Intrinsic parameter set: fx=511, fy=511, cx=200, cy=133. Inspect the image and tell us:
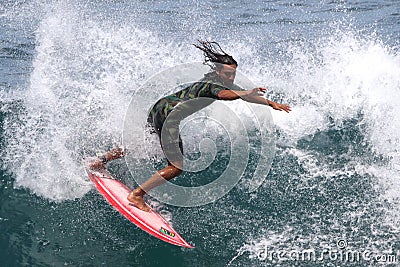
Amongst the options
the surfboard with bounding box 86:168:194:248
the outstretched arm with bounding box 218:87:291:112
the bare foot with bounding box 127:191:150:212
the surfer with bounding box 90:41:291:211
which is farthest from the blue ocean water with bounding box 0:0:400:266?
the outstretched arm with bounding box 218:87:291:112

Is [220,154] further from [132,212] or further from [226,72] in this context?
[226,72]

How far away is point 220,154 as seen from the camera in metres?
8.70

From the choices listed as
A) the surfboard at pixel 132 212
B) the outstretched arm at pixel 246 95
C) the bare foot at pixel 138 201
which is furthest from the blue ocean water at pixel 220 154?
the outstretched arm at pixel 246 95

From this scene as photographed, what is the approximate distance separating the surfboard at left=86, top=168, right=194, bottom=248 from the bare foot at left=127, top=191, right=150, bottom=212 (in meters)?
0.05

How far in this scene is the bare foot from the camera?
6.93m

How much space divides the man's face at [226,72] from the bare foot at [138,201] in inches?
79.1

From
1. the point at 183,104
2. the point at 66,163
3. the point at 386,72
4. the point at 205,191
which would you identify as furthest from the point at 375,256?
the point at 386,72

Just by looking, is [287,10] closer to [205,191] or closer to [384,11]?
[384,11]

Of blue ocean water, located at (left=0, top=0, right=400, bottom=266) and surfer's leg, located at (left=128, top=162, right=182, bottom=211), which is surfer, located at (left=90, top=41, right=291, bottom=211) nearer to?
surfer's leg, located at (left=128, top=162, right=182, bottom=211)

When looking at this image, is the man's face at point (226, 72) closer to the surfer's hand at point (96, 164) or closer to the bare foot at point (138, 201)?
the bare foot at point (138, 201)

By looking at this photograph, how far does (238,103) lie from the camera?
Result: 34.2 feet

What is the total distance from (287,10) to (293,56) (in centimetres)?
476

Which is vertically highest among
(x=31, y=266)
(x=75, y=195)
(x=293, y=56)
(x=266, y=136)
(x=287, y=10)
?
(x=287, y=10)

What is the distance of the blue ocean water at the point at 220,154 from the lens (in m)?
6.49
